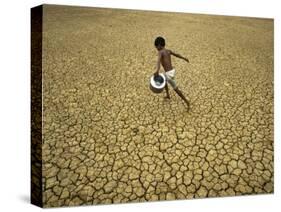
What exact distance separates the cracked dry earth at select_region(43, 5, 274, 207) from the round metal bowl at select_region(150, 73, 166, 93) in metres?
0.04

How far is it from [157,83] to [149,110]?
0.22 metres

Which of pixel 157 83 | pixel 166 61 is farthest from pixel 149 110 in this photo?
pixel 166 61

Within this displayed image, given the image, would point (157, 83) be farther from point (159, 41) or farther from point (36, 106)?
point (36, 106)

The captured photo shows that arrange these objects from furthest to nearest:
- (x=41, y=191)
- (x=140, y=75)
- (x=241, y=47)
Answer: (x=241, y=47) → (x=140, y=75) → (x=41, y=191)

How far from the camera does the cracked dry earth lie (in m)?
2.64

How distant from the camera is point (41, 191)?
8.36 feet

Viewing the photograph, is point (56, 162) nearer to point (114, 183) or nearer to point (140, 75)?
point (114, 183)

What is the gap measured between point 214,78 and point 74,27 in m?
1.19

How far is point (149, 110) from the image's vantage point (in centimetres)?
292

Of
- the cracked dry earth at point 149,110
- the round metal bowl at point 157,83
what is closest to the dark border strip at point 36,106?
the cracked dry earth at point 149,110

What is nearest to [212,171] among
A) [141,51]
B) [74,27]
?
[141,51]

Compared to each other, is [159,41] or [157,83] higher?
[159,41]

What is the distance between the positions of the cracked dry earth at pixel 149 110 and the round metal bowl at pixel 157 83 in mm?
44

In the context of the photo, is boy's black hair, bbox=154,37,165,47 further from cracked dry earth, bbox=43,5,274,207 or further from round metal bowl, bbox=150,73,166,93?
round metal bowl, bbox=150,73,166,93
